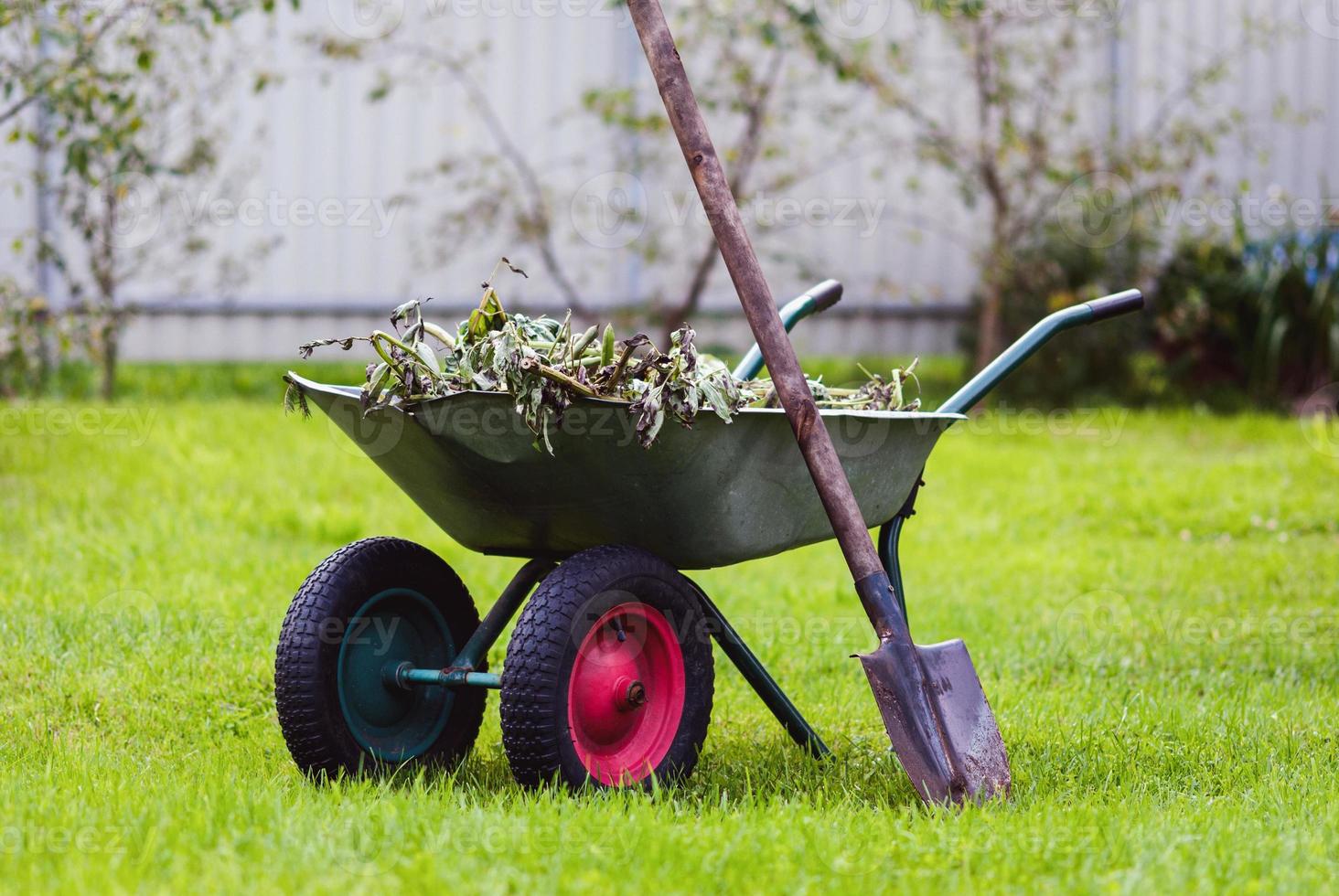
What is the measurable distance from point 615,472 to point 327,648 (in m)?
0.59

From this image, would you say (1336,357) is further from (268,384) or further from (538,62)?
(268,384)

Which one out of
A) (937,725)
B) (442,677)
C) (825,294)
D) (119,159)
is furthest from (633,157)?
(937,725)

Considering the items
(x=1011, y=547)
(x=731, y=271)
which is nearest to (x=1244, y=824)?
(x=731, y=271)

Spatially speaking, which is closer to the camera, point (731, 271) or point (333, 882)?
point (333, 882)

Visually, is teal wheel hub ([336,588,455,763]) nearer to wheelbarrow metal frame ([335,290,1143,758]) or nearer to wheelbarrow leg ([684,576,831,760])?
wheelbarrow metal frame ([335,290,1143,758])

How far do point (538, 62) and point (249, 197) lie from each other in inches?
69.8

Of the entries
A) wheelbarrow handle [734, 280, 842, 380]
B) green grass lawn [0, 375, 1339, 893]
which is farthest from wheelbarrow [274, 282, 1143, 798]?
wheelbarrow handle [734, 280, 842, 380]

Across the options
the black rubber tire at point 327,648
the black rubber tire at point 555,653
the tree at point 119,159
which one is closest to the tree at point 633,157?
the tree at point 119,159

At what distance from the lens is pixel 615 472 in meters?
2.21

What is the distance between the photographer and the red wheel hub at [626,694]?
226 centimetres

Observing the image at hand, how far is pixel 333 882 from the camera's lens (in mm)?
1725

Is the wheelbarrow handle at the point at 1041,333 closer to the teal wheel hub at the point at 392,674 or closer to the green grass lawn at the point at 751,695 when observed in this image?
the green grass lawn at the point at 751,695

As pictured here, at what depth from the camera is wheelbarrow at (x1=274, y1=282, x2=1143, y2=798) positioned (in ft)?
7.09

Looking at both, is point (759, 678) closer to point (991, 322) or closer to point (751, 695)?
point (751, 695)
